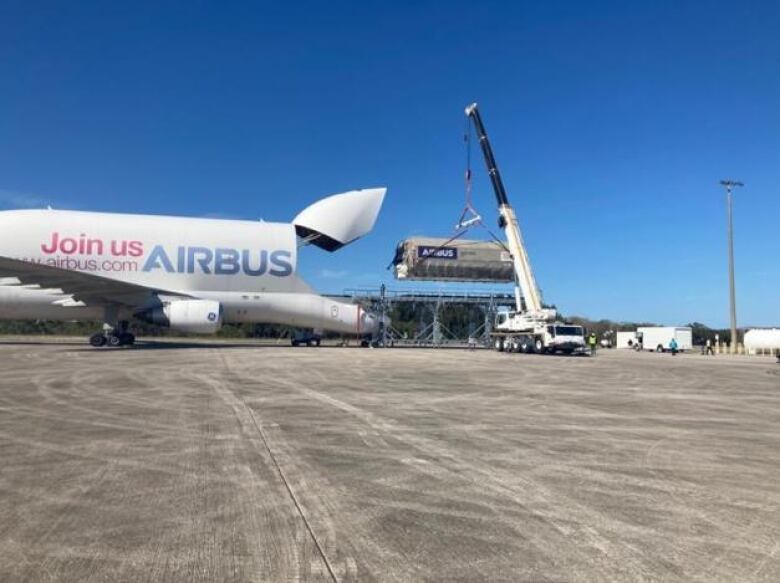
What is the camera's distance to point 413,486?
18.7 ft

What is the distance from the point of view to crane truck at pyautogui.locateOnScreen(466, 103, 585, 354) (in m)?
35.5

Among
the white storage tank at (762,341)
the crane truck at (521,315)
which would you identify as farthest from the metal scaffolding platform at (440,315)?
the white storage tank at (762,341)

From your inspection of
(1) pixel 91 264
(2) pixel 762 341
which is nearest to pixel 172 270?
(1) pixel 91 264

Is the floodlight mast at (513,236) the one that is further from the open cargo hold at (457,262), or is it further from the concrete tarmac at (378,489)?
the concrete tarmac at (378,489)

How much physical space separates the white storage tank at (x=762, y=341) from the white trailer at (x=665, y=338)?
4.93 meters

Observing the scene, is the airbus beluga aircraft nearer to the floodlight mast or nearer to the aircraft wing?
the aircraft wing

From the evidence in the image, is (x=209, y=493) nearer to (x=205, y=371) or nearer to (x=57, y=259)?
(x=205, y=371)

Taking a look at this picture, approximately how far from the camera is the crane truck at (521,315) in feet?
116

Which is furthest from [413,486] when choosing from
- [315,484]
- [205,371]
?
[205,371]

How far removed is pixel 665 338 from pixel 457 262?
2302cm

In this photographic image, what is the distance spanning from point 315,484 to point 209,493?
90cm

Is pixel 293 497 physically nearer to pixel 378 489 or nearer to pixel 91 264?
pixel 378 489

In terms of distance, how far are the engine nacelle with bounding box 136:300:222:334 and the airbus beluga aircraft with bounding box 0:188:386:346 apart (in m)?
0.04

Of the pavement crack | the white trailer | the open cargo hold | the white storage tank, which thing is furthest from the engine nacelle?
the white storage tank
